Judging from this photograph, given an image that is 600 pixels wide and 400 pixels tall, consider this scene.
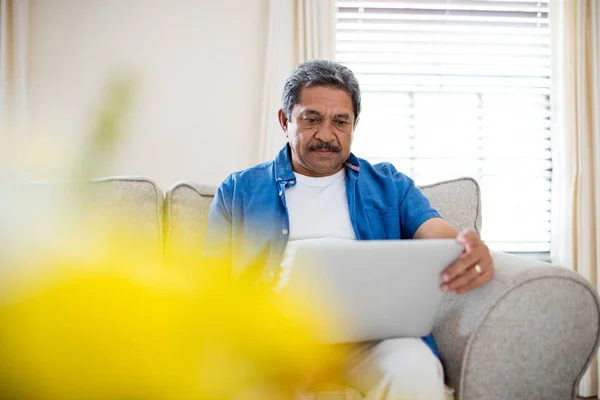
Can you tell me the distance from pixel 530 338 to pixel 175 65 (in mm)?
2114

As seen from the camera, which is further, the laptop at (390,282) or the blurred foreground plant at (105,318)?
the laptop at (390,282)

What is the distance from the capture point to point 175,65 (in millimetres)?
2625

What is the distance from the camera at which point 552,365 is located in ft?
3.61

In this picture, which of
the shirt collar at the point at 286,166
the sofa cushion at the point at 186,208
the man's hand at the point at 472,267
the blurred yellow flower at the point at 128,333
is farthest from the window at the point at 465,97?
the blurred yellow flower at the point at 128,333

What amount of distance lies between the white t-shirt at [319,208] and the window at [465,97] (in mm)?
1158

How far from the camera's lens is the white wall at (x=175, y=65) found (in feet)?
8.30

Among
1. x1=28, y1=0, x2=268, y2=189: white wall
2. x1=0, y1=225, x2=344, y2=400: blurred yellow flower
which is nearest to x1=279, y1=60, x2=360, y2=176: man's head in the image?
x1=28, y1=0, x2=268, y2=189: white wall

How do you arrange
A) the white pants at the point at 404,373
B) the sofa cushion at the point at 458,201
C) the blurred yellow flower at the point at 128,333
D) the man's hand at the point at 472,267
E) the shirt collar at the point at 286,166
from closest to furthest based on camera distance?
the blurred yellow flower at the point at 128,333 < the man's hand at the point at 472,267 < the white pants at the point at 404,373 < the shirt collar at the point at 286,166 < the sofa cushion at the point at 458,201

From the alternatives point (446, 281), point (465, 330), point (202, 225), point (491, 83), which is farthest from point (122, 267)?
point (491, 83)

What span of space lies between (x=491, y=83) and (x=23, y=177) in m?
3.04

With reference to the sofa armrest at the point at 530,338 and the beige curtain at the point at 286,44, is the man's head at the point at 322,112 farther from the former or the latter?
the beige curtain at the point at 286,44

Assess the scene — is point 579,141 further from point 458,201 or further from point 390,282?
point 390,282

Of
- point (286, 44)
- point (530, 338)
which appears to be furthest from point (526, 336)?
point (286, 44)

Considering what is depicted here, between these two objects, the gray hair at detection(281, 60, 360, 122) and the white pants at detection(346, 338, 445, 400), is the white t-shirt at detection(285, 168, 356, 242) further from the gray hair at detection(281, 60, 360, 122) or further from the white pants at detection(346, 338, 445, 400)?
the white pants at detection(346, 338, 445, 400)
